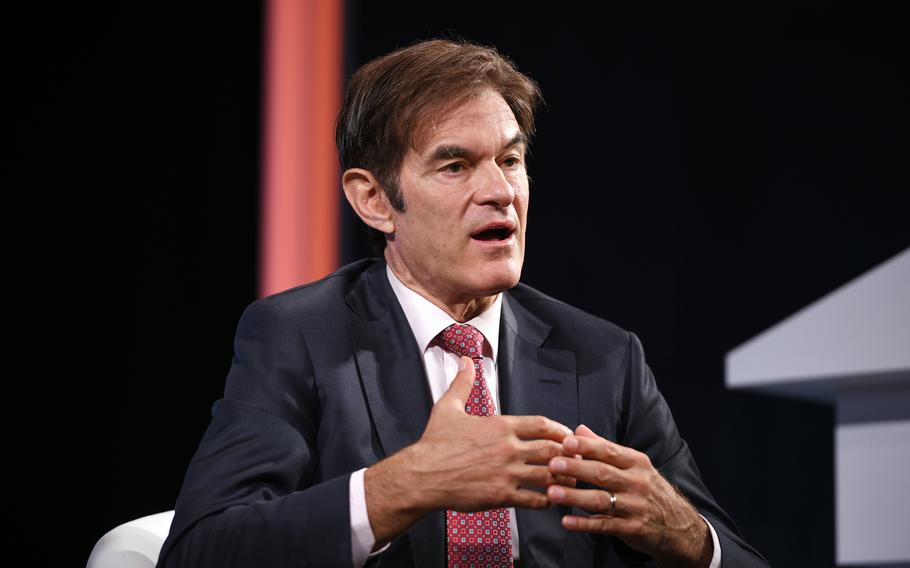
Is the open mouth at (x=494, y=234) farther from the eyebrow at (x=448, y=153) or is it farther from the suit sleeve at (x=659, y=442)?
the suit sleeve at (x=659, y=442)

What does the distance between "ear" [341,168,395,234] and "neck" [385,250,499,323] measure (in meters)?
0.08

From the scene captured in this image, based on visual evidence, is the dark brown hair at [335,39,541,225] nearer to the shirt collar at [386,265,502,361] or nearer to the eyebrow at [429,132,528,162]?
the eyebrow at [429,132,528,162]

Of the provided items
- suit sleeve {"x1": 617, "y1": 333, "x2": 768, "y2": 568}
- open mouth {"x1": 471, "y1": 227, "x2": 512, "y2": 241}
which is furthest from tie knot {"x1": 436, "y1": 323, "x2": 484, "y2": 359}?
suit sleeve {"x1": 617, "y1": 333, "x2": 768, "y2": 568}

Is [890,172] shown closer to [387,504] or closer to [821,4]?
[821,4]

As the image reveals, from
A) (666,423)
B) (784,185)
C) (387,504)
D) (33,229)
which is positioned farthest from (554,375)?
(33,229)

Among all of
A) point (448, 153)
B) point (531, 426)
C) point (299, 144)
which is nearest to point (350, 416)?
point (531, 426)

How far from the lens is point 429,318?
1.53 meters

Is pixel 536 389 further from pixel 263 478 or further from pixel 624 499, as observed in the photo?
pixel 263 478

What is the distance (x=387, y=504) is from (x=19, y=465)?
1.89 meters

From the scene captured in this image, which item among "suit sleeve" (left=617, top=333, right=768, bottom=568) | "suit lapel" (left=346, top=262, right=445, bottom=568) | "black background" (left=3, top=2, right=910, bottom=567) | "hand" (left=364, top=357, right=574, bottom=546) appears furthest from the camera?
"black background" (left=3, top=2, right=910, bottom=567)

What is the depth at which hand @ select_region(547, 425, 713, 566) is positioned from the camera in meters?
1.17

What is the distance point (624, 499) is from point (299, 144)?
2.17 m

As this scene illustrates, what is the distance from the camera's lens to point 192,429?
2.87 metres

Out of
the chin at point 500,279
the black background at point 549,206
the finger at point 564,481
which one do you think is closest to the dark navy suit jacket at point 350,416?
the chin at point 500,279
